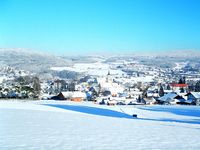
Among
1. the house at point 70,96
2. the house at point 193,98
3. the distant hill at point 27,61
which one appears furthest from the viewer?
the distant hill at point 27,61

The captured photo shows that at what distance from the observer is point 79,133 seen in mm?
10781

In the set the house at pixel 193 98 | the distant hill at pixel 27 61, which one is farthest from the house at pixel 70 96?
the distant hill at pixel 27 61

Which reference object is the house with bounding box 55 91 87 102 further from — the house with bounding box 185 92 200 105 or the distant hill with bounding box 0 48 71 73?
the distant hill with bounding box 0 48 71 73

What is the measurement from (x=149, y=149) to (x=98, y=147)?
1244 millimetres

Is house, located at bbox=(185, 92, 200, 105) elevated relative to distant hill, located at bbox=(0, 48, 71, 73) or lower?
lower

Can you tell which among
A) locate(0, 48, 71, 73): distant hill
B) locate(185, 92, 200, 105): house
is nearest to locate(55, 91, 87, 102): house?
locate(185, 92, 200, 105): house

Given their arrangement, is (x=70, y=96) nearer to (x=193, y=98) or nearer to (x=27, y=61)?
(x=193, y=98)

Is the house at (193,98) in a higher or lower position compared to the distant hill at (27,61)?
lower

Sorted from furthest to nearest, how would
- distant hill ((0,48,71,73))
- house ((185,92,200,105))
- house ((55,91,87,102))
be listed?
distant hill ((0,48,71,73))
house ((55,91,87,102))
house ((185,92,200,105))

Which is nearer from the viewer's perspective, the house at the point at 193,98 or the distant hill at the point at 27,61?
the house at the point at 193,98

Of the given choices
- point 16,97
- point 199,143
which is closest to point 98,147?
point 199,143

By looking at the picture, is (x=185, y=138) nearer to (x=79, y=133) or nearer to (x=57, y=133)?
(x=79, y=133)

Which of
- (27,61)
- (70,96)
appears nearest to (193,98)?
(70,96)

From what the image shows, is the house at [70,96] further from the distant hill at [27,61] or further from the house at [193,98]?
the distant hill at [27,61]
